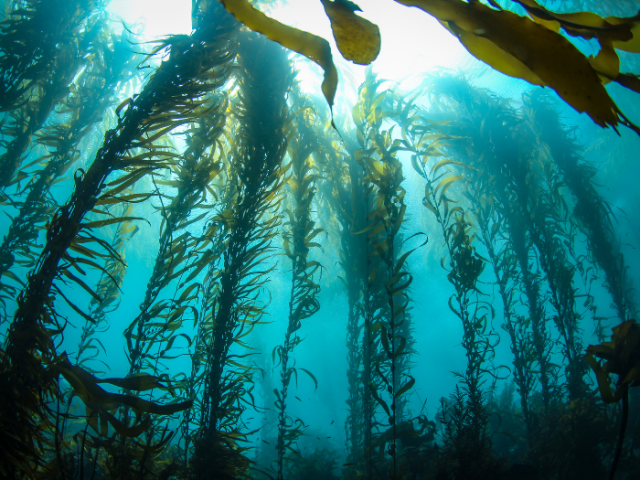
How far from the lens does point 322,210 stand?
6.40 meters

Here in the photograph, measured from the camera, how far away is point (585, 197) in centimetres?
584

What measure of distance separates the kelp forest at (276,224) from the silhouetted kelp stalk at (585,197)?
0.06 m

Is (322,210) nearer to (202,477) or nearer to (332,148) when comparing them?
(332,148)

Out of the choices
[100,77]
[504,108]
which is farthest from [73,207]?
[504,108]

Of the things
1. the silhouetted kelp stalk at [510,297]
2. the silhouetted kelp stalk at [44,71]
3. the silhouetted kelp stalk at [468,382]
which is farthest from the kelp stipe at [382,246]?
the silhouetted kelp stalk at [44,71]

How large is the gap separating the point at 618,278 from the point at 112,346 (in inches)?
3679

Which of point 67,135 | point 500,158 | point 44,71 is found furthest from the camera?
point 500,158

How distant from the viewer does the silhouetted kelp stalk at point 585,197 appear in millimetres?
5625

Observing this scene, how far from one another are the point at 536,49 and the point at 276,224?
224cm

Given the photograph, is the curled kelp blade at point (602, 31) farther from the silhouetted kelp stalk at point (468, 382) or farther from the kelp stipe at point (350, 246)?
the kelp stipe at point (350, 246)

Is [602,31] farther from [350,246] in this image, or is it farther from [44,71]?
[44,71]

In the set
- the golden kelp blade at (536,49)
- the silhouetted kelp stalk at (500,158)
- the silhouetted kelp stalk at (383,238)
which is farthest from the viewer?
the silhouetted kelp stalk at (500,158)

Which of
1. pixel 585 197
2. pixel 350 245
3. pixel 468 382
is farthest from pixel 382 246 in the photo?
pixel 585 197

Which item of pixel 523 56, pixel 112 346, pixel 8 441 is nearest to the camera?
pixel 523 56
